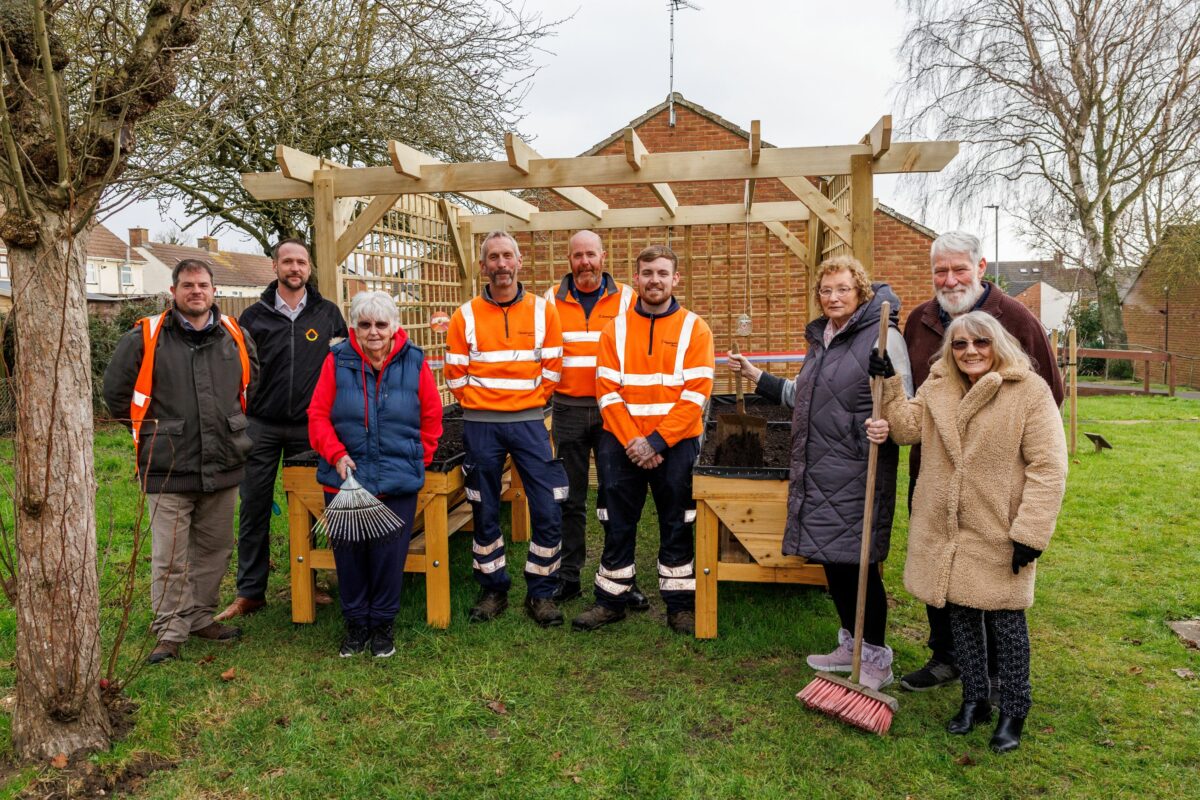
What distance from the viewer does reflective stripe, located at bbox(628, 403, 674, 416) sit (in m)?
3.87

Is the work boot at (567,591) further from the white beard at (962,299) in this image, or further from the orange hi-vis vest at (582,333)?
the white beard at (962,299)

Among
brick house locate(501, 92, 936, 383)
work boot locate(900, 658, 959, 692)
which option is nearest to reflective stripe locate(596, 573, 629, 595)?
work boot locate(900, 658, 959, 692)

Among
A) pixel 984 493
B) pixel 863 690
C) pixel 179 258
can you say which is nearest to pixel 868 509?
pixel 984 493

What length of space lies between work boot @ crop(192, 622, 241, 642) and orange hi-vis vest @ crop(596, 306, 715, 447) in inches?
83.5

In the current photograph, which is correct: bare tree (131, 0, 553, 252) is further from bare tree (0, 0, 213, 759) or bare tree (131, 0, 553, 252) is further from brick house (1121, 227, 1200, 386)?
brick house (1121, 227, 1200, 386)

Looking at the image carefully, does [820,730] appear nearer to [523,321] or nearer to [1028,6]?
[523,321]

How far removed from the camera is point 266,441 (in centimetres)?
427

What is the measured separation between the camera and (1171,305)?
22.2 meters

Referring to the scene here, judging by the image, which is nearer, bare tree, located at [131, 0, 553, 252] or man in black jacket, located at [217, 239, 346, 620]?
man in black jacket, located at [217, 239, 346, 620]

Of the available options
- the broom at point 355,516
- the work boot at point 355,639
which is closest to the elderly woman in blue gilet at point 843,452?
the broom at point 355,516

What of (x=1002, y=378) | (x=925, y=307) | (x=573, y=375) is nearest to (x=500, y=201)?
(x=573, y=375)

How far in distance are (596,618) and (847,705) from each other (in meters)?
1.38

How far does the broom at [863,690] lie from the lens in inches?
119

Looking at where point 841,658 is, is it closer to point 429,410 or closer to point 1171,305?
point 429,410
